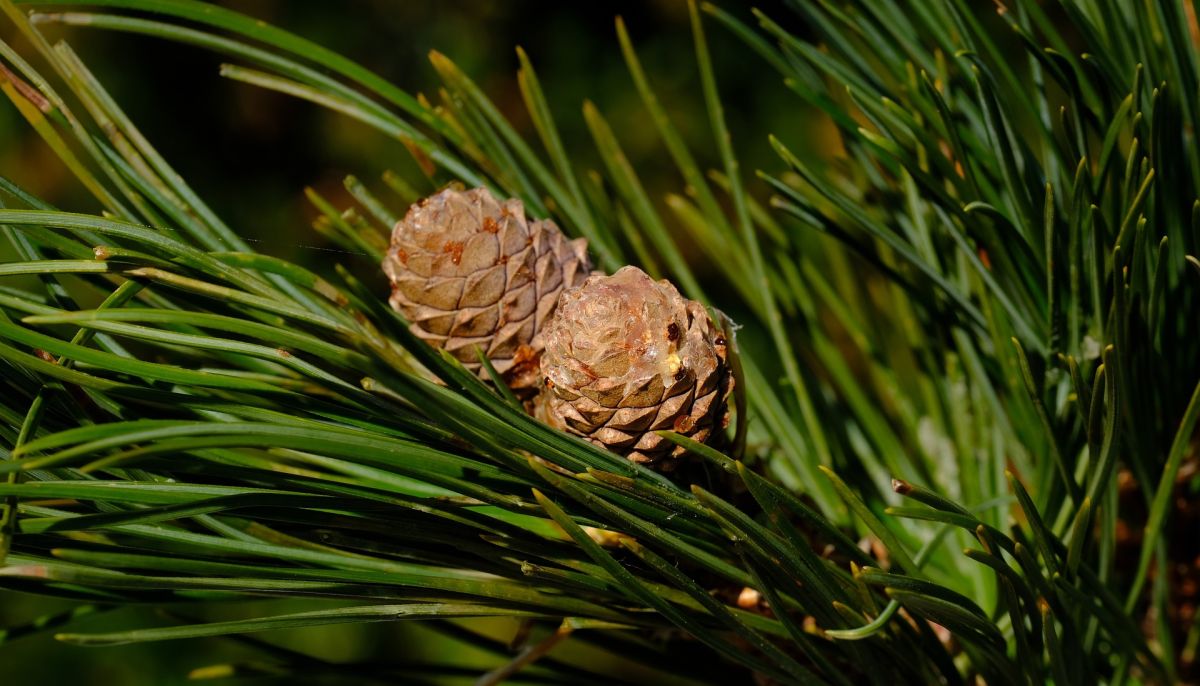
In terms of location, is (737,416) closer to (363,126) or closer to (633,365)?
(633,365)

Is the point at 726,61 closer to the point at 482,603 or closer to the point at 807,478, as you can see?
the point at 807,478

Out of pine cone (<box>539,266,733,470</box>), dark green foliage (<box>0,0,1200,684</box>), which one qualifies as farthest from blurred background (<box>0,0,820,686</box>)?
pine cone (<box>539,266,733,470</box>)

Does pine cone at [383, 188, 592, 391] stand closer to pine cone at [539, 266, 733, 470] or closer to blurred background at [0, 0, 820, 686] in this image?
pine cone at [539, 266, 733, 470]

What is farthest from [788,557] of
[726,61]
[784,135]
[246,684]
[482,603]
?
[246,684]

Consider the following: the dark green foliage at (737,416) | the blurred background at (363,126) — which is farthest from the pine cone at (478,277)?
the blurred background at (363,126)

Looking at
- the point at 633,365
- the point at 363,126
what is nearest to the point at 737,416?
the point at 633,365
